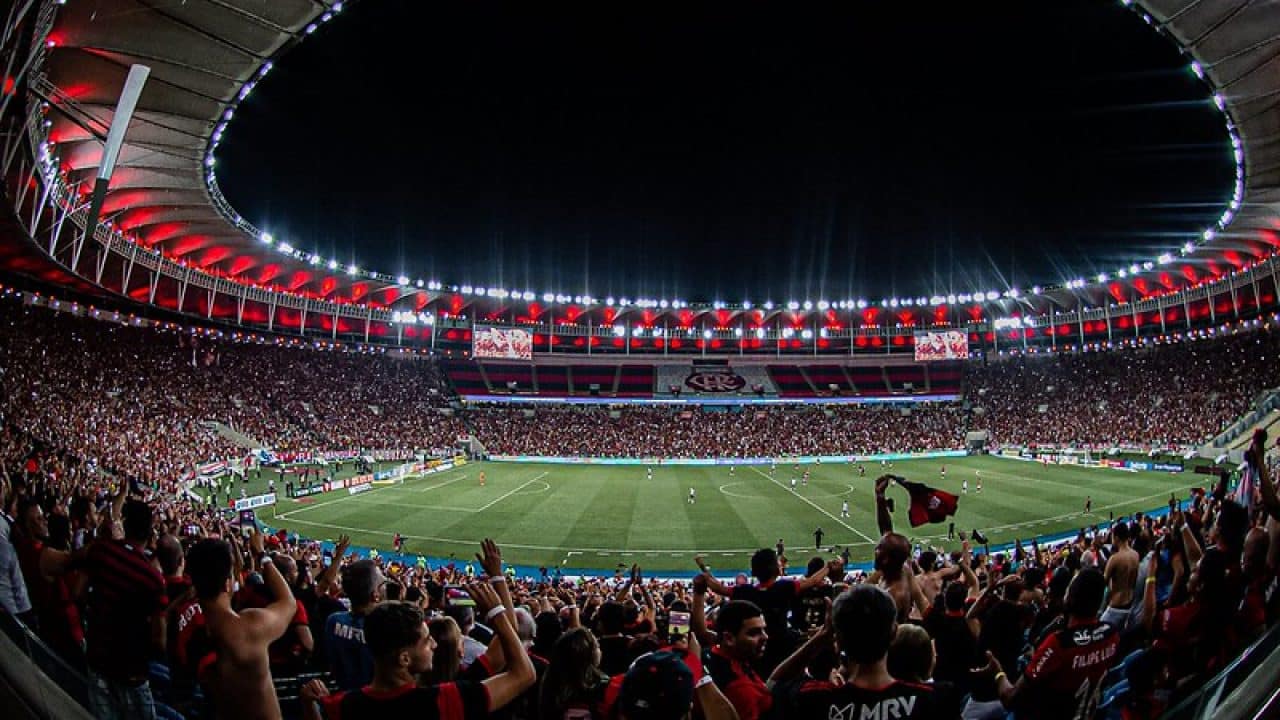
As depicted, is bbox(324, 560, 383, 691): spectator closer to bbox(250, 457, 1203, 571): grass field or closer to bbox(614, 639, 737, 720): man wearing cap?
bbox(614, 639, 737, 720): man wearing cap

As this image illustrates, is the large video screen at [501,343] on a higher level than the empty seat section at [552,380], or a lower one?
higher

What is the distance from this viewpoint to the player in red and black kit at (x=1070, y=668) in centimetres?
449

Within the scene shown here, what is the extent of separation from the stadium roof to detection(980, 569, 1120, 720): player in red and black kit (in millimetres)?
19862

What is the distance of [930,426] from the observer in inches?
2534

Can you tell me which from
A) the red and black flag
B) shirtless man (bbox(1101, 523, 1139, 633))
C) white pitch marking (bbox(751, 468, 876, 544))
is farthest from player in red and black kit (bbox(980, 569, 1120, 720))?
white pitch marking (bbox(751, 468, 876, 544))

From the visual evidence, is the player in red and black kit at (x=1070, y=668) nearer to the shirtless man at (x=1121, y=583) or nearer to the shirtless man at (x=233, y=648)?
the shirtless man at (x=1121, y=583)

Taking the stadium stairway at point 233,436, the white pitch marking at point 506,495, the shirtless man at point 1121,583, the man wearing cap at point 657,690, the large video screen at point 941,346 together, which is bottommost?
the white pitch marking at point 506,495

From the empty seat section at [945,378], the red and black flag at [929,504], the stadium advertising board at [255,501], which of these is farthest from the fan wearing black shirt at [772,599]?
the empty seat section at [945,378]

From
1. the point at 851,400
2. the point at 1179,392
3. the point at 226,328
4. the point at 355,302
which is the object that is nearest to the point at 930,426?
the point at 851,400

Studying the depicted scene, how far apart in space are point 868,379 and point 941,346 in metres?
16.2

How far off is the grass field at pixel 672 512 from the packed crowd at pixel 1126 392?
1167cm

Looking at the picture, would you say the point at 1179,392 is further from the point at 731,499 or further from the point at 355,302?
the point at 355,302

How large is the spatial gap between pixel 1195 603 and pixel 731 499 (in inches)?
1260

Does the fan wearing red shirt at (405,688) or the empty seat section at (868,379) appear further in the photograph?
the empty seat section at (868,379)
